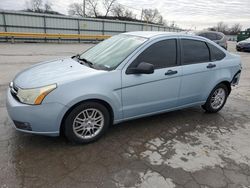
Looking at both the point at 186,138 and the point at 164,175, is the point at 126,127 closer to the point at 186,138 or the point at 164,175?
the point at 186,138

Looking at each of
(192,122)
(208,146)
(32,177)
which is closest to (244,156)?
(208,146)

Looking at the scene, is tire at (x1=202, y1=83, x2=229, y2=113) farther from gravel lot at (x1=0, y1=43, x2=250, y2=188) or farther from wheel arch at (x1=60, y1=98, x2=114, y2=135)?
wheel arch at (x1=60, y1=98, x2=114, y2=135)

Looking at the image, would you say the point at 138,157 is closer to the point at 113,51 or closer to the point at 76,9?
the point at 113,51

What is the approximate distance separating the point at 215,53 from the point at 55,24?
19.3 meters

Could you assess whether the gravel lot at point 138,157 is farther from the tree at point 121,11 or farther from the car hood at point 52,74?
the tree at point 121,11

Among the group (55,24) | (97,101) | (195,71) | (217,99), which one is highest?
(55,24)

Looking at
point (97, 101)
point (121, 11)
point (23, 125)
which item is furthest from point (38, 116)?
point (121, 11)

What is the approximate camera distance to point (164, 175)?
2.71 meters

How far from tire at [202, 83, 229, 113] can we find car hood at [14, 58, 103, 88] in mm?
2590

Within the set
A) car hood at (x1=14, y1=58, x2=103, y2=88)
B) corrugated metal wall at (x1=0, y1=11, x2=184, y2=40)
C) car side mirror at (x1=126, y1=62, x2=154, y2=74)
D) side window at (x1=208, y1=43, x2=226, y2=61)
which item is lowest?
car hood at (x1=14, y1=58, x2=103, y2=88)

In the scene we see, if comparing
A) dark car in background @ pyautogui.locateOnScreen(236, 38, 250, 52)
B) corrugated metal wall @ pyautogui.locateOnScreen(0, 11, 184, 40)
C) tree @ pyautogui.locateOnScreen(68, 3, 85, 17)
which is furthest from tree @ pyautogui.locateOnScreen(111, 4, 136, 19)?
dark car in background @ pyautogui.locateOnScreen(236, 38, 250, 52)

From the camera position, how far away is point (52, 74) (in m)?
3.18

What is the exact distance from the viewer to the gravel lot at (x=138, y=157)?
8.49ft

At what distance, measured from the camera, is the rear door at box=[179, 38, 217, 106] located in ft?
13.1
